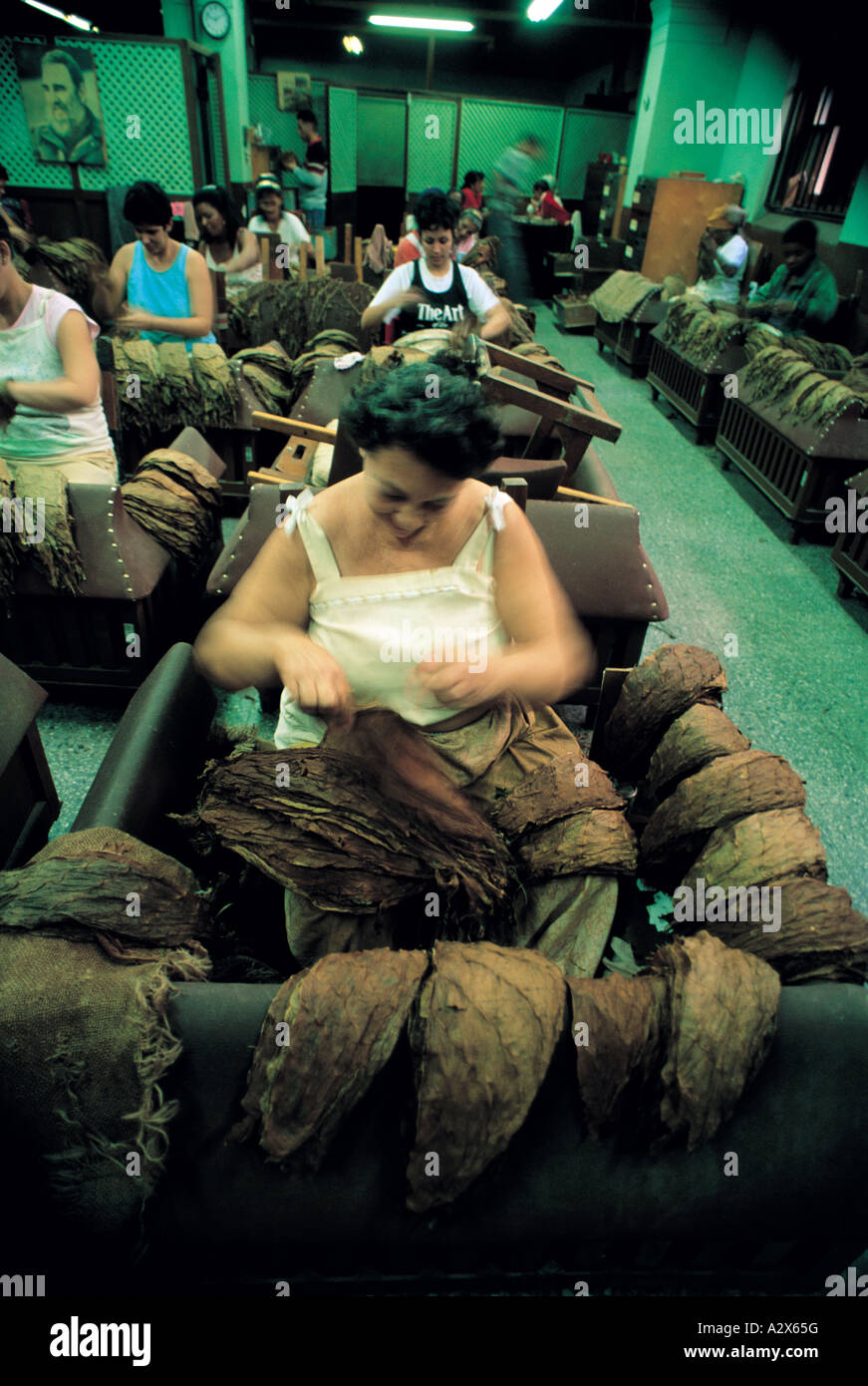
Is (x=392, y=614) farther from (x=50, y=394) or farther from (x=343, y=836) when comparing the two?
(x=50, y=394)

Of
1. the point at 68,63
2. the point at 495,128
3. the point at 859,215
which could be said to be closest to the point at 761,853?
the point at 859,215

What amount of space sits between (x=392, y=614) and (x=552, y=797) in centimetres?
54

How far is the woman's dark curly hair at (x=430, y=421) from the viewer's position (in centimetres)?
124

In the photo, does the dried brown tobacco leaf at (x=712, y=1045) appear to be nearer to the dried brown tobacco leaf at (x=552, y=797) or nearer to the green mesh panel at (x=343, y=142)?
the dried brown tobacco leaf at (x=552, y=797)

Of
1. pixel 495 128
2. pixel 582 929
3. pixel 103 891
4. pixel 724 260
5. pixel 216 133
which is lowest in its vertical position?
pixel 582 929

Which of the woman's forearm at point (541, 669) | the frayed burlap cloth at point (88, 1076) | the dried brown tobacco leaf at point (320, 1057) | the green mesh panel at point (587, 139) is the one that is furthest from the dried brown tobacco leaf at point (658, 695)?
the green mesh panel at point (587, 139)

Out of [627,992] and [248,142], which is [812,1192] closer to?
[627,992]

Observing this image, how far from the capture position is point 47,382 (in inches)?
101

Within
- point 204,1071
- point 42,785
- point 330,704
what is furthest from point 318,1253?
point 42,785

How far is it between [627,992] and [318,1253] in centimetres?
70

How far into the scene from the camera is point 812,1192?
116 cm

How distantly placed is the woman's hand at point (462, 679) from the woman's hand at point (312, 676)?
0.53 ft

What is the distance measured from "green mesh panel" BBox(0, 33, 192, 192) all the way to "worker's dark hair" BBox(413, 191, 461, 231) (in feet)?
15.8

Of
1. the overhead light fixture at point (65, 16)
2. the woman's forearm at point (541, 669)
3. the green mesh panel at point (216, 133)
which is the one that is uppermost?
the overhead light fixture at point (65, 16)
